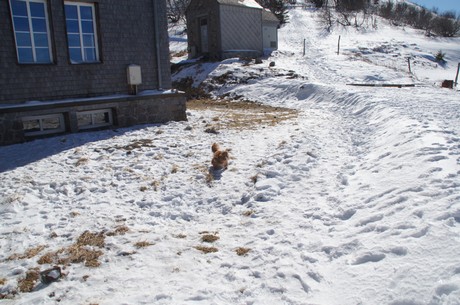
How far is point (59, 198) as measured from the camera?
5.57m

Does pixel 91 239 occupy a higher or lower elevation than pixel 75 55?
lower

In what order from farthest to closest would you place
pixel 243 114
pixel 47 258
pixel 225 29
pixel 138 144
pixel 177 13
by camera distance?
1. pixel 177 13
2. pixel 225 29
3. pixel 243 114
4. pixel 138 144
5. pixel 47 258

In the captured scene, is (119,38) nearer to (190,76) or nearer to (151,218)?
(151,218)

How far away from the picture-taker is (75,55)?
9328 millimetres

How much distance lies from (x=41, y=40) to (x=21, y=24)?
20.9 inches

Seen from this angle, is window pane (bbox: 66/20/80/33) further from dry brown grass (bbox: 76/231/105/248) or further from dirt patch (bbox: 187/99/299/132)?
dry brown grass (bbox: 76/231/105/248)

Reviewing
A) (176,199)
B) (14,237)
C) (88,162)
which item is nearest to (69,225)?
(14,237)

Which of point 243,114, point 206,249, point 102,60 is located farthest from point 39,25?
point 206,249

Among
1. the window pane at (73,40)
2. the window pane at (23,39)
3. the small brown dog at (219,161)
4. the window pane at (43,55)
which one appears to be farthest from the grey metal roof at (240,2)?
the small brown dog at (219,161)

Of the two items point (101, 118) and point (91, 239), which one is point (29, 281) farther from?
point (101, 118)

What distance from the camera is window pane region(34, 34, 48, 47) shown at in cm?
868

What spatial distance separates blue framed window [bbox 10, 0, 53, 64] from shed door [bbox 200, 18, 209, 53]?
683 inches

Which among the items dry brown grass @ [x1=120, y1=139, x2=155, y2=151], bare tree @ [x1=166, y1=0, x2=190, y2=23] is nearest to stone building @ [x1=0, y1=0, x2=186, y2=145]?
dry brown grass @ [x1=120, y1=139, x2=155, y2=151]

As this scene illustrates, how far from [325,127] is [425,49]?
3059 centimetres
